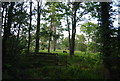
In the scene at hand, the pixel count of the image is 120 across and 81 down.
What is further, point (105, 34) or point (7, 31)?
point (7, 31)

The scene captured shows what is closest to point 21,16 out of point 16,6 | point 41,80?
point 16,6

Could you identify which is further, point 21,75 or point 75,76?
point 75,76

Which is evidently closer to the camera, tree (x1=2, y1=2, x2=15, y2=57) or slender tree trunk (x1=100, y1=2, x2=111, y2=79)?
slender tree trunk (x1=100, y1=2, x2=111, y2=79)

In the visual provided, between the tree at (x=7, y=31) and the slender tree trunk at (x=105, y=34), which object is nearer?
the slender tree trunk at (x=105, y=34)

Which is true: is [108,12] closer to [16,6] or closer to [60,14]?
[16,6]

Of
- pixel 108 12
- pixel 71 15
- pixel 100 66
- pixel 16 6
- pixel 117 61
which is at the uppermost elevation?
pixel 71 15

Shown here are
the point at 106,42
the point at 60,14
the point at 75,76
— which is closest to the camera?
the point at 106,42

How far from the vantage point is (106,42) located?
4.26 metres

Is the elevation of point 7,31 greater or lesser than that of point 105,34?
greater

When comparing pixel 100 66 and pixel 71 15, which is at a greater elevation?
pixel 71 15

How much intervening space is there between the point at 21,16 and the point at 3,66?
2.54 m

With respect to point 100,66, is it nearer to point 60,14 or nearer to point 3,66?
point 3,66

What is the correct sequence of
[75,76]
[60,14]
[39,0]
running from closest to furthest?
[75,76] < [60,14] < [39,0]

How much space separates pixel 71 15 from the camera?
9820 millimetres
